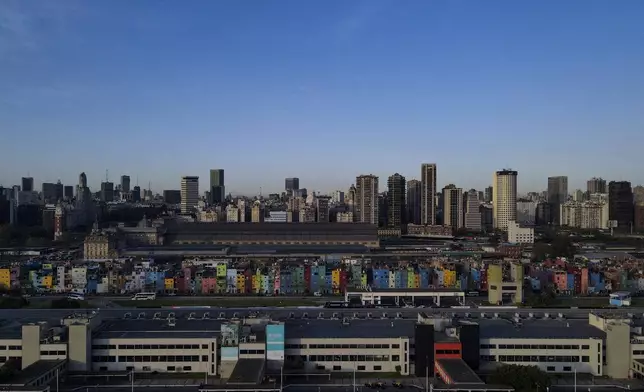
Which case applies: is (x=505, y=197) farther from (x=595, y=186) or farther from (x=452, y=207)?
(x=595, y=186)

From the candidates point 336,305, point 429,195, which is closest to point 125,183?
point 429,195

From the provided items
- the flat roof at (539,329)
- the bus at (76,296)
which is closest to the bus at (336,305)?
the flat roof at (539,329)

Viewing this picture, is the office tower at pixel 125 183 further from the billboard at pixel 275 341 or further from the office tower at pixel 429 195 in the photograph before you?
the billboard at pixel 275 341

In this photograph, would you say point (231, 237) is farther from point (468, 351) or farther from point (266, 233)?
point (468, 351)

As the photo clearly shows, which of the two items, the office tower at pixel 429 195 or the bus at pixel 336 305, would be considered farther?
the office tower at pixel 429 195

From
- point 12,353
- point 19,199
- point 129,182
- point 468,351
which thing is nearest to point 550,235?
point 468,351

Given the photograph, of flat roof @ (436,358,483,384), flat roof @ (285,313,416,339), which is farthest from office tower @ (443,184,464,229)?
flat roof @ (436,358,483,384)

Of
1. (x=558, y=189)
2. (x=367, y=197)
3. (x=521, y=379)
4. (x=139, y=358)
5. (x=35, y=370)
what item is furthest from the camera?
(x=558, y=189)
